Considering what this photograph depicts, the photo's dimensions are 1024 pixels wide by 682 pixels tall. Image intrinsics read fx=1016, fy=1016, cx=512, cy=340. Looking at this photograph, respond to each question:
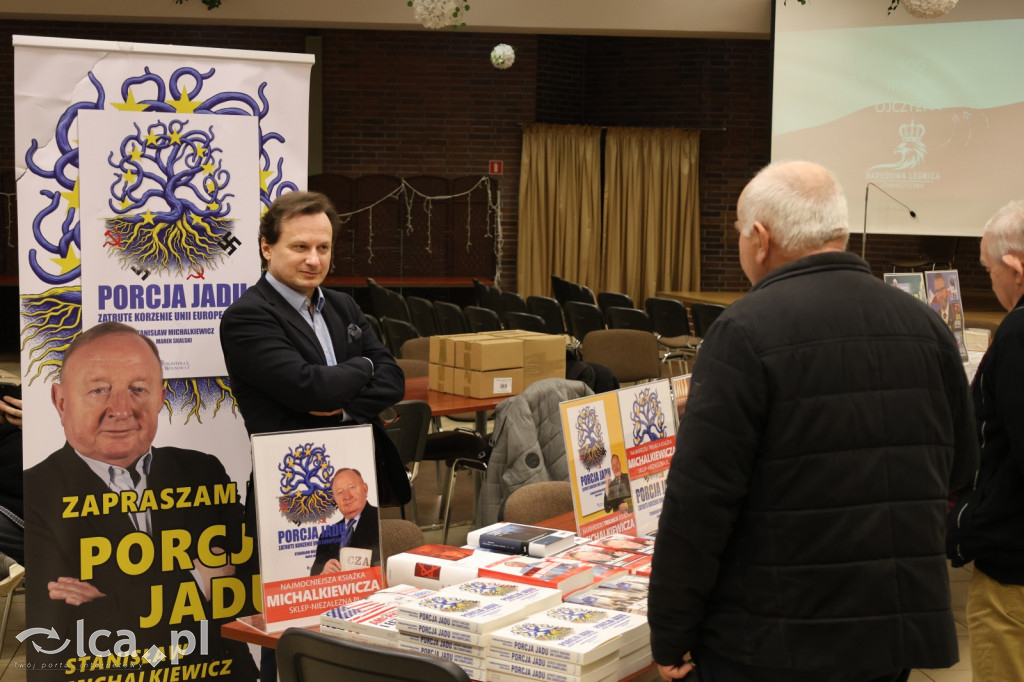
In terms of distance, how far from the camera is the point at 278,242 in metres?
2.83

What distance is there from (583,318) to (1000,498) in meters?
6.28

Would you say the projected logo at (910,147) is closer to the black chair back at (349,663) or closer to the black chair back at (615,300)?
the black chair back at (615,300)

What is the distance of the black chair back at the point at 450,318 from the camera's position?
26.3 ft

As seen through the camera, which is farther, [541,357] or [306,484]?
[541,357]

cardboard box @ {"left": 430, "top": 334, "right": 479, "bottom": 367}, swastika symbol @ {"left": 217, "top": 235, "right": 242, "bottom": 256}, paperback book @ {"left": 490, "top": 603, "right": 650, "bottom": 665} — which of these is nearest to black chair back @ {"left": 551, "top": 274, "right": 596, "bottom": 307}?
cardboard box @ {"left": 430, "top": 334, "right": 479, "bottom": 367}

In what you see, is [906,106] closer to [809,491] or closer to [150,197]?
[150,197]

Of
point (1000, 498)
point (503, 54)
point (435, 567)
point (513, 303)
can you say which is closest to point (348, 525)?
point (435, 567)

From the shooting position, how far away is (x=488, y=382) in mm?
5086

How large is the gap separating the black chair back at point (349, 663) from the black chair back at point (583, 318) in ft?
21.7

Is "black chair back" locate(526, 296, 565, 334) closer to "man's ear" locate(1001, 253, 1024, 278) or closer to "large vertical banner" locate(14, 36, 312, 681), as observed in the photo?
"large vertical banner" locate(14, 36, 312, 681)

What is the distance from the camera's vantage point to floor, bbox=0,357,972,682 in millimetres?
3709

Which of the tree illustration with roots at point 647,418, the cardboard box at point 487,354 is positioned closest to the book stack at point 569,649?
the tree illustration with roots at point 647,418

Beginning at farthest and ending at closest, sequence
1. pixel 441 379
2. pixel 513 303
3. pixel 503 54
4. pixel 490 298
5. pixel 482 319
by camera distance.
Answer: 1. pixel 503 54
2. pixel 490 298
3. pixel 513 303
4. pixel 482 319
5. pixel 441 379

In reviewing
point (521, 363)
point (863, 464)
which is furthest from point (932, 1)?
point (863, 464)
